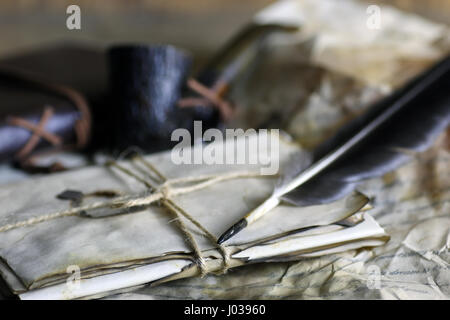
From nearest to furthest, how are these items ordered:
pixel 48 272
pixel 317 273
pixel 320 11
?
pixel 48 272, pixel 317 273, pixel 320 11

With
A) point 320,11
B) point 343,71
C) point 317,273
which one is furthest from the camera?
point 320,11

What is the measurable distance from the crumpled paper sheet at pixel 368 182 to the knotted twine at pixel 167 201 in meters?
0.06

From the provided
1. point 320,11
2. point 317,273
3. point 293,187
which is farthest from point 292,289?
point 320,11

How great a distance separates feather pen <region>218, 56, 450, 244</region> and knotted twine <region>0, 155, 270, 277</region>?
0.20ft

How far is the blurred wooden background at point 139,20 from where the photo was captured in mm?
1671

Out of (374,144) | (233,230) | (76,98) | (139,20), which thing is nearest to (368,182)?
(374,144)

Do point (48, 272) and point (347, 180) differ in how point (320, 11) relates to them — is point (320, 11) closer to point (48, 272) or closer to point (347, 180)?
point (347, 180)

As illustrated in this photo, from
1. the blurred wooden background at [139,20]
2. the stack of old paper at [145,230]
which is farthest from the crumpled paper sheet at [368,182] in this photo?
the blurred wooden background at [139,20]

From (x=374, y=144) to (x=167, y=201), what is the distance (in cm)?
36

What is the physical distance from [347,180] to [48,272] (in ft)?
1.40

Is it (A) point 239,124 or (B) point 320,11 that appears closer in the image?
(A) point 239,124

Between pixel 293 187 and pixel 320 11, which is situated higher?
pixel 320 11

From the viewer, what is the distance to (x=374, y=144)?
34.3 inches

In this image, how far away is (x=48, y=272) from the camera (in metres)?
0.57
